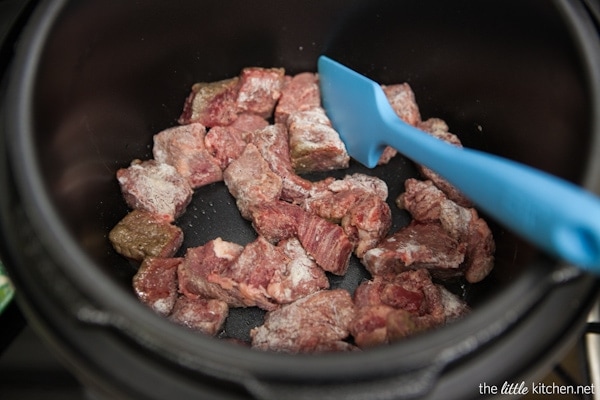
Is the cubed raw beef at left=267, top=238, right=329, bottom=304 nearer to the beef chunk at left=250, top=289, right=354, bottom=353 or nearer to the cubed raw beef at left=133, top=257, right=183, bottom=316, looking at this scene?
the beef chunk at left=250, top=289, right=354, bottom=353

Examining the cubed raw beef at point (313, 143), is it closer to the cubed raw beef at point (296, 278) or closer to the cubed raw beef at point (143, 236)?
the cubed raw beef at point (296, 278)

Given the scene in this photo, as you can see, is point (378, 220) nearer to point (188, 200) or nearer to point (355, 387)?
point (188, 200)

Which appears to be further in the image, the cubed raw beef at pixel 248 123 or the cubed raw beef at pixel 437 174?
the cubed raw beef at pixel 248 123

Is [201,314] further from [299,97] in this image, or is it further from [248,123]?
[299,97]

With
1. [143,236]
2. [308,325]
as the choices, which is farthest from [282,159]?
[308,325]

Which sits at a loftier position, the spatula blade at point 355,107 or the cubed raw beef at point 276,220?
the spatula blade at point 355,107

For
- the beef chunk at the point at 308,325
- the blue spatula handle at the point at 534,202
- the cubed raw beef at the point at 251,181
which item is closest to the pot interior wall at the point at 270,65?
the cubed raw beef at the point at 251,181
